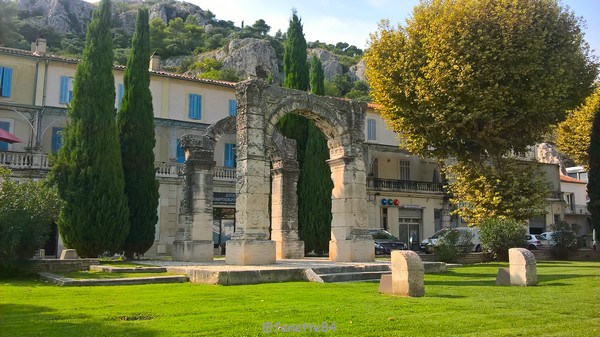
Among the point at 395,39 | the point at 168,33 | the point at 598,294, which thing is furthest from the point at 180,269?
the point at 168,33

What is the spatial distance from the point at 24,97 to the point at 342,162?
22.1 meters

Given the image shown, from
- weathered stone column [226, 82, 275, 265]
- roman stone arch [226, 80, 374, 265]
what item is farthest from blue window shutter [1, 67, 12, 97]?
weathered stone column [226, 82, 275, 265]

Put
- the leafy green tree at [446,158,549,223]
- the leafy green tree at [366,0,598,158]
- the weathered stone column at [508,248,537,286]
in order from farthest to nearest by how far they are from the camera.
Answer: the leafy green tree at [446,158,549,223], the leafy green tree at [366,0,598,158], the weathered stone column at [508,248,537,286]

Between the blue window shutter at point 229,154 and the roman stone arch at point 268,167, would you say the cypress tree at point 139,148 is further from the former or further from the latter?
the blue window shutter at point 229,154

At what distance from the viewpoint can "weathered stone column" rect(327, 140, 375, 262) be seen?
1775 cm

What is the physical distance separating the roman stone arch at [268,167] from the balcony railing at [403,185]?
68.6 feet

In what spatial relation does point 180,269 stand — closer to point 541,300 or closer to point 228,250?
point 228,250

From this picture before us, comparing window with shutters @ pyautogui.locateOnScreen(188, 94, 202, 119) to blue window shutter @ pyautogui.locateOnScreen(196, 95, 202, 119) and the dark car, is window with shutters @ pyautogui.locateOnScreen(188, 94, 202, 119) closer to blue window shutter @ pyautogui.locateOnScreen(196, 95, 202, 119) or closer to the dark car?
blue window shutter @ pyautogui.locateOnScreen(196, 95, 202, 119)

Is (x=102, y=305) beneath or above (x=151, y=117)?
beneath

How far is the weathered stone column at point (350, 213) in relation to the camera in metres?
17.8

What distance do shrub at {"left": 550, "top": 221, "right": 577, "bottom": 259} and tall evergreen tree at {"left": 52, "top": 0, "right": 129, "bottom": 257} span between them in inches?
850

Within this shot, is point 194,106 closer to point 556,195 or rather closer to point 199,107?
point 199,107

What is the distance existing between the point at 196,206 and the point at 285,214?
3.58 meters

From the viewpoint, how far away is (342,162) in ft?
60.1
